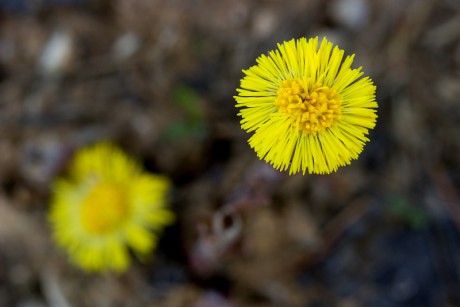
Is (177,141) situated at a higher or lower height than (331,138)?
higher

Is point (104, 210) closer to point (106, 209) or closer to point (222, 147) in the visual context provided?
point (106, 209)

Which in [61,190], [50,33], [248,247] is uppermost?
[50,33]

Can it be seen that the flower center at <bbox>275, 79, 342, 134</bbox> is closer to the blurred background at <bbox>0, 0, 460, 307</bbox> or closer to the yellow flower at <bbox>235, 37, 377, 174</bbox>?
the yellow flower at <bbox>235, 37, 377, 174</bbox>

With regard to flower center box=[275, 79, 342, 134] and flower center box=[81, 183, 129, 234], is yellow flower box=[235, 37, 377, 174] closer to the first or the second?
flower center box=[275, 79, 342, 134]

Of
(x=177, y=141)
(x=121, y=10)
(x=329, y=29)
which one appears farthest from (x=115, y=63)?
(x=329, y=29)

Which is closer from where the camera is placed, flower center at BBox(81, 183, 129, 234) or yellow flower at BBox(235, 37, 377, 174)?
yellow flower at BBox(235, 37, 377, 174)

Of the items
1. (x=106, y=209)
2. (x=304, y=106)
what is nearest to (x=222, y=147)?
(x=106, y=209)

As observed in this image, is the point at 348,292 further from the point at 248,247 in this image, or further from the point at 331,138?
the point at 331,138

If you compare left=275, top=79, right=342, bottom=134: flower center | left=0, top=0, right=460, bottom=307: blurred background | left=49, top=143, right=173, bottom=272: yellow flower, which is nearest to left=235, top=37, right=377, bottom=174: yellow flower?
left=275, top=79, right=342, bottom=134: flower center

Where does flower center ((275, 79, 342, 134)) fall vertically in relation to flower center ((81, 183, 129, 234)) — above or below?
below
